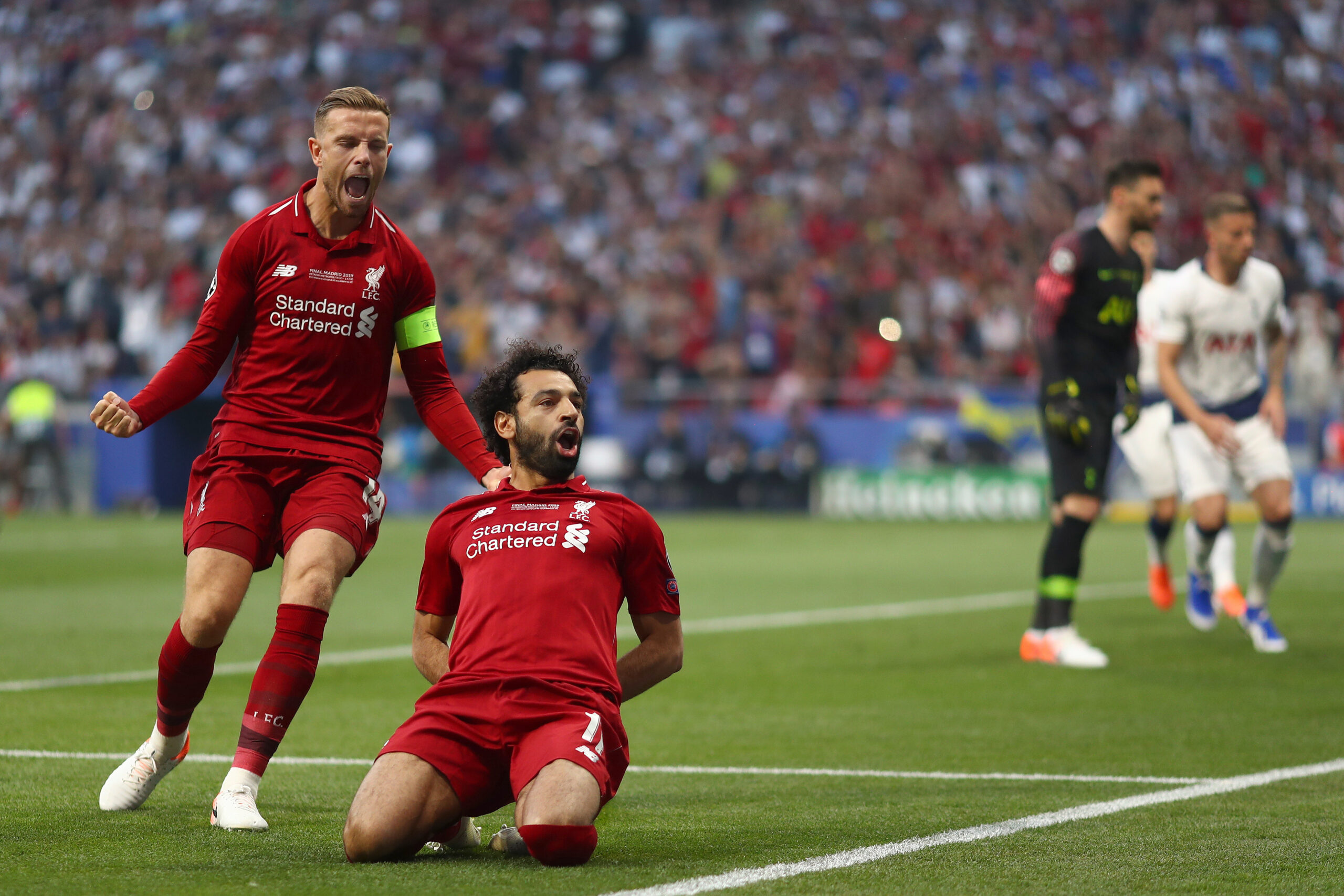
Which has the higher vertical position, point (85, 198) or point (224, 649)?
point (85, 198)

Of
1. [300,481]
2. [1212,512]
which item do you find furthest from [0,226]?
[300,481]

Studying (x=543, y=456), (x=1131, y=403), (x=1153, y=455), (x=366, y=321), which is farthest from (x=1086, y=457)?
(x=543, y=456)

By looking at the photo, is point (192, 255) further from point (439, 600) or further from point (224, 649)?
point (439, 600)

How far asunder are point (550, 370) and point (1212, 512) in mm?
6775

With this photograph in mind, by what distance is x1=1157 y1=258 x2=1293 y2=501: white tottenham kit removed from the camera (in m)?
9.95

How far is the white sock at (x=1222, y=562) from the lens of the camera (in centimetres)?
1075

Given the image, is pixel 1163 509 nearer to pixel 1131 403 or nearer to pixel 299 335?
pixel 1131 403

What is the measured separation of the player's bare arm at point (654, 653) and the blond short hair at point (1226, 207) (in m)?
5.97

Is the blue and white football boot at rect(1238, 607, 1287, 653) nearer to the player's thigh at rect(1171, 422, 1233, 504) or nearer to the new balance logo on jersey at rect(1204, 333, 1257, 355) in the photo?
the player's thigh at rect(1171, 422, 1233, 504)

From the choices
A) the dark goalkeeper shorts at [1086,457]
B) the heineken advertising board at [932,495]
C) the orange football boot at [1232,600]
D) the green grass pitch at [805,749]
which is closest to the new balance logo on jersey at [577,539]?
the green grass pitch at [805,749]

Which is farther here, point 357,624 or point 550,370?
point 357,624

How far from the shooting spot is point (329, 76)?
102ft

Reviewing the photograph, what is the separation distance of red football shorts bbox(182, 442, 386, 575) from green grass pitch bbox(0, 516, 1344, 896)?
2.54ft

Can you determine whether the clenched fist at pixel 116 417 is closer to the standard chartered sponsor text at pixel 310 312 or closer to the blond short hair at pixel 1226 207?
the standard chartered sponsor text at pixel 310 312
